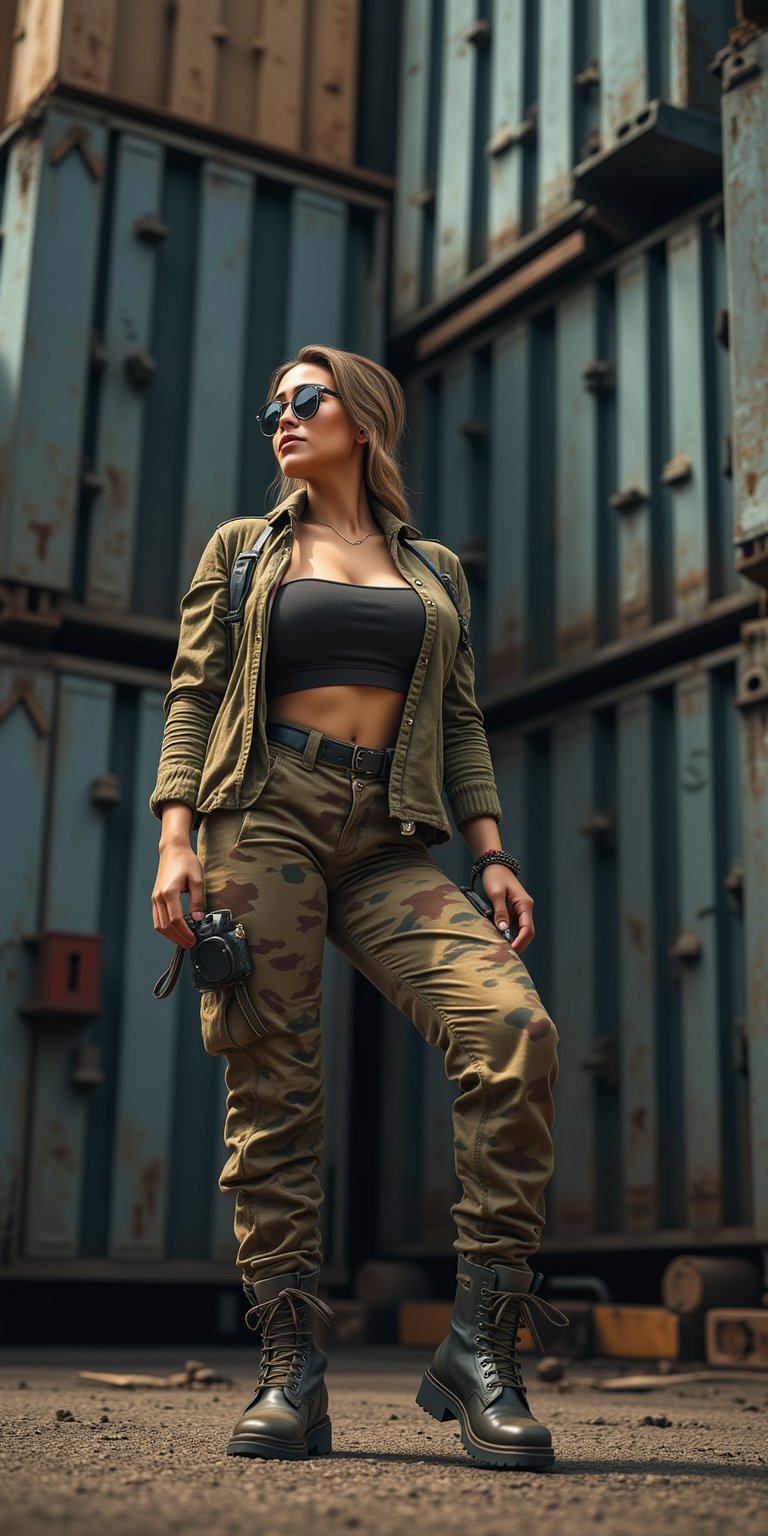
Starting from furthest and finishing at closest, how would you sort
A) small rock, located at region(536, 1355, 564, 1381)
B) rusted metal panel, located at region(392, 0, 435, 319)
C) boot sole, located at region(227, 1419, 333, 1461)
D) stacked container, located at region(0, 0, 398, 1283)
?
1. rusted metal panel, located at region(392, 0, 435, 319)
2. stacked container, located at region(0, 0, 398, 1283)
3. small rock, located at region(536, 1355, 564, 1381)
4. boot sole, located at region(227, 1419, 333, 1461)

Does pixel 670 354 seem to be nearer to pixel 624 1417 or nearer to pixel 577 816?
pixel 577 816

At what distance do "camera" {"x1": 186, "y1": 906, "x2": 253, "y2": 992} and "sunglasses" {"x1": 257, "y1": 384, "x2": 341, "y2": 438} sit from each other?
97 centimetres

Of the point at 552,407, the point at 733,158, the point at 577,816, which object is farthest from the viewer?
the point at 552,407

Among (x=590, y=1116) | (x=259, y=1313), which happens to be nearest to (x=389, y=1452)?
(x=259, y=1313)

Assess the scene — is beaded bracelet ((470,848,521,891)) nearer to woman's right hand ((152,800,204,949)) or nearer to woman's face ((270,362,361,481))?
woman's right hand ((152,800,204,949))

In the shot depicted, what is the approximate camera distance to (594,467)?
7.80 meters

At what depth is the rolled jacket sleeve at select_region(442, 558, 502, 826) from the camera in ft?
10.9

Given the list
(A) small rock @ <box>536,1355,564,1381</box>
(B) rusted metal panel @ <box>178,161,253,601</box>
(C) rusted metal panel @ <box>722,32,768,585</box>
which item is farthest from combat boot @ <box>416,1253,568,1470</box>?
(B) rusted metal panel @ <box>178,161,253,601</box>

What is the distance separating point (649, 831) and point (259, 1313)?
4473 millimetres

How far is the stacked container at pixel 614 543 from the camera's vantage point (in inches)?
253

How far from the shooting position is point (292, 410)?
3.30 metres

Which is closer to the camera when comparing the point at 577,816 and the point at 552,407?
the point at 577,816

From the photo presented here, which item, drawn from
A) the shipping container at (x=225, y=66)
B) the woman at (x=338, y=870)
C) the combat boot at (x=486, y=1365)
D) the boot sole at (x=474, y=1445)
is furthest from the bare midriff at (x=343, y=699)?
the shipping container at (x=225, y=66)

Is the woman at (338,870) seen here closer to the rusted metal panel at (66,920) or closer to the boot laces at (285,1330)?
the boot laces at (285,1330)
